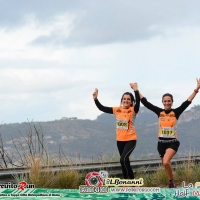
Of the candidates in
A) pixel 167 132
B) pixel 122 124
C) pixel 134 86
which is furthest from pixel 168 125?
pixel 134 86

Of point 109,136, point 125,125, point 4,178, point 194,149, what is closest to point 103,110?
point 125,125

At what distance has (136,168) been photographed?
1193 cm

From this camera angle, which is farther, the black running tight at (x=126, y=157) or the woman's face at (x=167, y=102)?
the woman's face at (x=167, y=102)

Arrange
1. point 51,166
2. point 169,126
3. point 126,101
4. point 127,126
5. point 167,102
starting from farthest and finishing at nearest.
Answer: point 51,166, point 126,101, point 127,126, point 167,102, point 169,126

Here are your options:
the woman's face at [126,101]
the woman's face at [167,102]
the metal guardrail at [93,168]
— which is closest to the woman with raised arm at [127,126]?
the woman's face at [126,101]

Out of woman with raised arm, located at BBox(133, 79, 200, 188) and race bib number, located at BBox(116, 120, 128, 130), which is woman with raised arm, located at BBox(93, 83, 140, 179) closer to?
race bib number, located at BBox(116, 120, 128, 130)

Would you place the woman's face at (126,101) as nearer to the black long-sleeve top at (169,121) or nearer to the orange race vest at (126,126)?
the orange race vest at (126,126)

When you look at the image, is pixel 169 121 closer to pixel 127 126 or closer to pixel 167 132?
pixel 167 132

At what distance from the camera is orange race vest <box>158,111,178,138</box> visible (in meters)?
9.88

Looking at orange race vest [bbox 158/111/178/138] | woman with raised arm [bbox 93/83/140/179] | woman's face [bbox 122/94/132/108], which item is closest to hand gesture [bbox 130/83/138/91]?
woman with raised arm [bbox 93/83/140/179]

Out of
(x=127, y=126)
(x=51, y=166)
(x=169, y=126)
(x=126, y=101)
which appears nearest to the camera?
(x=169, y=126)

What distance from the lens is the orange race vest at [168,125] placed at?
32.4 ft

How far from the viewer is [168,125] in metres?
9.88

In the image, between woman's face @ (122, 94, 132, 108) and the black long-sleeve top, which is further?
Result: woman's face @ (122, 94, 132, 108)
